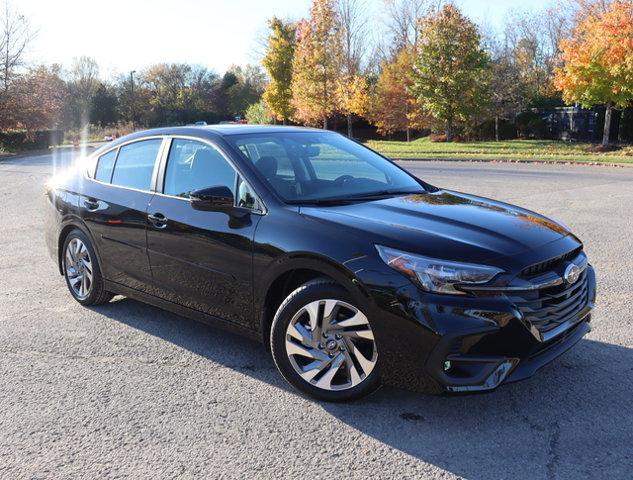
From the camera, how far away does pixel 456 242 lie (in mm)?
3314

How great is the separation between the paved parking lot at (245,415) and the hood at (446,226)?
91 centimetres

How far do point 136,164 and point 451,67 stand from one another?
28.9 meters

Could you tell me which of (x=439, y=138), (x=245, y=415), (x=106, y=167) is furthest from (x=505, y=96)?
(x=245, y=415)

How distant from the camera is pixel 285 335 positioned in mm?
3643

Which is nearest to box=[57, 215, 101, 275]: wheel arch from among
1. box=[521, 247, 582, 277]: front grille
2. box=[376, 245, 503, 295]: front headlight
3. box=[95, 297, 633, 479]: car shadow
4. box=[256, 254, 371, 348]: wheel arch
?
box=[95, 297, 633, 479]: car shadow

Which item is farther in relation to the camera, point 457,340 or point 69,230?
point 69,230

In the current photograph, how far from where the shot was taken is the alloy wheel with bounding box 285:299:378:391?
338 cm

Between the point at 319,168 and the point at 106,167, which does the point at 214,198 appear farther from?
the point at 106,167

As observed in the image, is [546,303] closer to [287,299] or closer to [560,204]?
[287,299]

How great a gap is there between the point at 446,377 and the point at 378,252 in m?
0.73

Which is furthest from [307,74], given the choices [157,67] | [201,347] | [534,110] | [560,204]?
[157,67]

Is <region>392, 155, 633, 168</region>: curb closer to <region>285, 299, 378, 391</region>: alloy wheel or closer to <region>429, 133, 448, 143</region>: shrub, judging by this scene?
<region>429, 133, 448, 143</region>: shrub

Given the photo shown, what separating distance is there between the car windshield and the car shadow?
1.23 metres

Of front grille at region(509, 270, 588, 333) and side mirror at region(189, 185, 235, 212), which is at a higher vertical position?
side mirror at region(189, 185, 235, 212)
